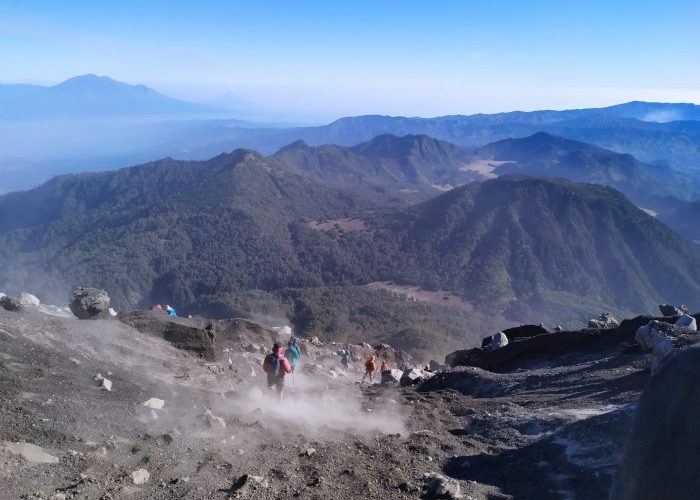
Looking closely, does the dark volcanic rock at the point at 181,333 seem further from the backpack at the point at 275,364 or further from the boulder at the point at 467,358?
the boulder at the point at 467,358

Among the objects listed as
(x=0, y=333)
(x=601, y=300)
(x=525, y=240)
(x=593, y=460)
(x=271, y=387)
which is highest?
(x=0, y=333)

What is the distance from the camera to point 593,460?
7980mm

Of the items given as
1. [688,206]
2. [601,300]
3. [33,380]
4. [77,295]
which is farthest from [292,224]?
[688,206]

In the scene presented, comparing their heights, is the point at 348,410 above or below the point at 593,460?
below

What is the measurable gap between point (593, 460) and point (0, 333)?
446 inches

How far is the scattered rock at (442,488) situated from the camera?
22.8 ft

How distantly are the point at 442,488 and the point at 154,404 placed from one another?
225 inches

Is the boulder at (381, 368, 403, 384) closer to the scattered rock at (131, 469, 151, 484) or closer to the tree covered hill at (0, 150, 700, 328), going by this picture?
the scattered rock at (131, 469, 151, 484)

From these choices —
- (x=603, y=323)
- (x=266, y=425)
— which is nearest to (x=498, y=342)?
(x=603, y=323)

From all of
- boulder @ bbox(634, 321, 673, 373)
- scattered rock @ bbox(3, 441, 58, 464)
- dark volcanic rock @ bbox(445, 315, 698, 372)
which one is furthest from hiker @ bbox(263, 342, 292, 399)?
dark volcanic rock @ bbox(445, 315, 698, 372)

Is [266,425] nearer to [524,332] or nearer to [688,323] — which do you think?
[688,323]

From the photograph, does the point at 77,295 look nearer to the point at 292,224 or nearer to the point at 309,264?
the point at 309,264

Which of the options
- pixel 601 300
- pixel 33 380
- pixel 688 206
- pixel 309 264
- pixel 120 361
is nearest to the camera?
pixel 33 380

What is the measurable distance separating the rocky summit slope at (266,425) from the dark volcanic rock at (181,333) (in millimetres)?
46
